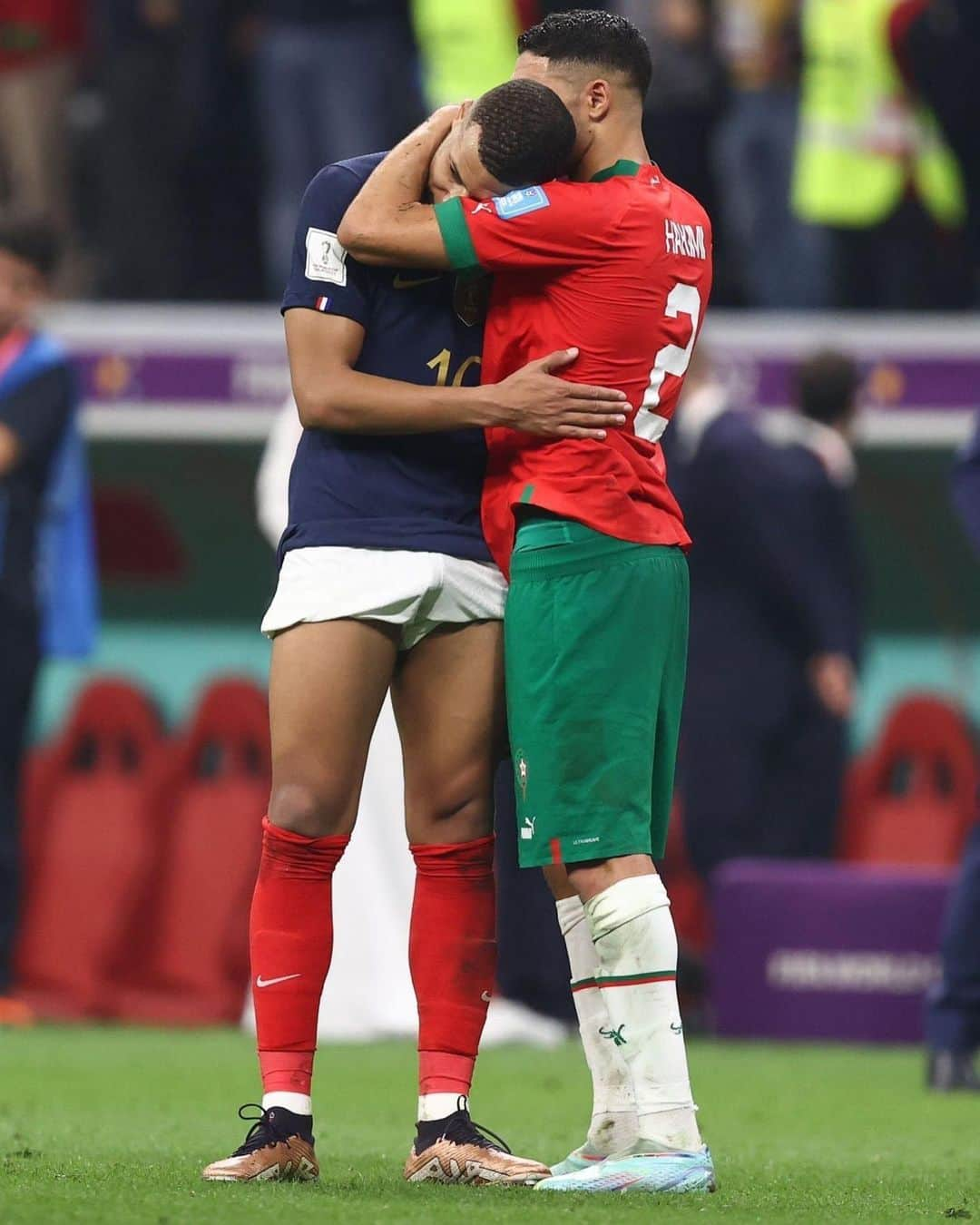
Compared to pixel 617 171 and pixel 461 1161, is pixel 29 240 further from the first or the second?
pixel 461 1161

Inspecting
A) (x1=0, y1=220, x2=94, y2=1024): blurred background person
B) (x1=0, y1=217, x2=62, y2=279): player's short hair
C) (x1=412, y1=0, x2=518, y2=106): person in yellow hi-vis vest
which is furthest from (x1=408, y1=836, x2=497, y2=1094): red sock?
(x1=412, y1=0, x2=518, y2=106): person in yellow hi-vis vest

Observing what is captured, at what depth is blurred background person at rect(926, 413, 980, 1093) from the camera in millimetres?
6516

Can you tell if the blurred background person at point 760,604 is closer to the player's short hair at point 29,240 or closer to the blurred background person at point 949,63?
the blurred background person at point 949,63

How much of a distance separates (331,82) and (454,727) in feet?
21.0

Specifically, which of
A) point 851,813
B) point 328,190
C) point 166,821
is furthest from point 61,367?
point 328,190

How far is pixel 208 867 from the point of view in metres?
9.39

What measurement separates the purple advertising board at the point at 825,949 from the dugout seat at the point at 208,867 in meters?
1.66

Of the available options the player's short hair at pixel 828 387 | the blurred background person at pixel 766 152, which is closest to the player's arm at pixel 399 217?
the player's short hair at pixel 828 387

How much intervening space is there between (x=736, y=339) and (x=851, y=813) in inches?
69.3

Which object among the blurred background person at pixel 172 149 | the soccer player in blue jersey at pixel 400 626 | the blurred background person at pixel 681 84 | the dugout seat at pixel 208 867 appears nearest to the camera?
the soccer player in blue jersey at pixel 400 626

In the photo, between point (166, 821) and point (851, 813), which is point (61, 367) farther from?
point (851, 813)

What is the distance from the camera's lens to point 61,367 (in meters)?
8.48

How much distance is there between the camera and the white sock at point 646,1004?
4.32 metres

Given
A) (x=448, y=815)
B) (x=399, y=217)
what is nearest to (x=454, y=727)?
(x=448, y=815)
